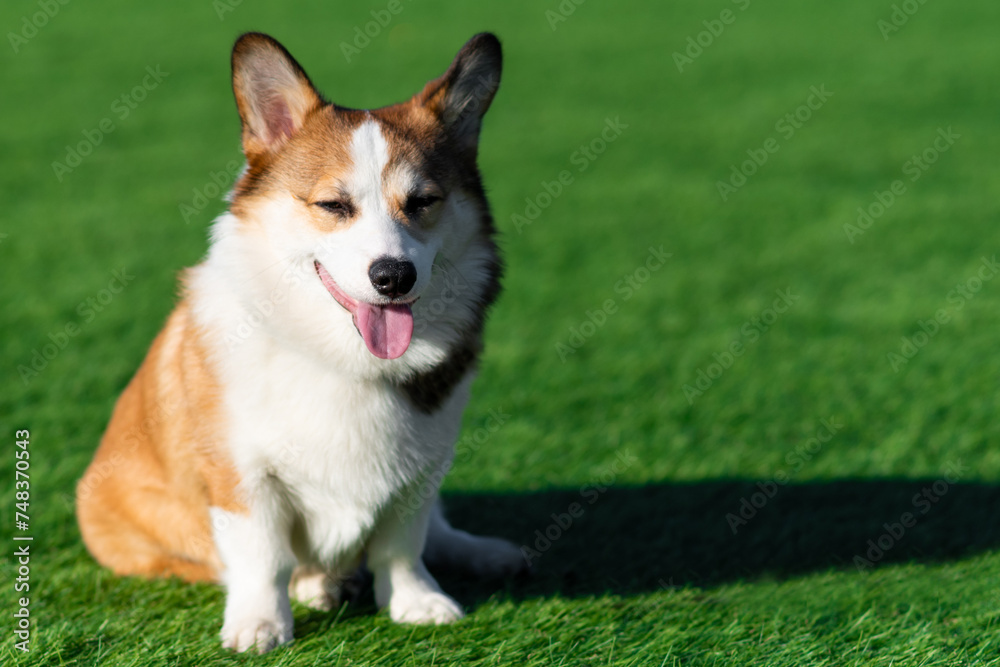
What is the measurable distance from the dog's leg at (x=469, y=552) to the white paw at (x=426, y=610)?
1.33 feet

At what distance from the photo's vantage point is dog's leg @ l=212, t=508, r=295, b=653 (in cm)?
317

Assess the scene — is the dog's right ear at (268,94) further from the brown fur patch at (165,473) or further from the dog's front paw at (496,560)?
the dog's front paw at (496,560)

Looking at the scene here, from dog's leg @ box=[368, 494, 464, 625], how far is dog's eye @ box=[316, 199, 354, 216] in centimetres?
100

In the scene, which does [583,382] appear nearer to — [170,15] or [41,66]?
[41,66]

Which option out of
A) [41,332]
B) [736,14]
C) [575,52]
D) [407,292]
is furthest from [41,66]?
[407,292]

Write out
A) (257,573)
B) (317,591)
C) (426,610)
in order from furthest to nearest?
(317,591) < (426,610) < (257,573)

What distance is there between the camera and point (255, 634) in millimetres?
3131

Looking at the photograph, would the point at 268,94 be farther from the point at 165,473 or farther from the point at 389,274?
the point at 165,473

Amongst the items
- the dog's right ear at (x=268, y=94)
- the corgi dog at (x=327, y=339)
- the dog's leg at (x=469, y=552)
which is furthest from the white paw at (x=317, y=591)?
the dog's right ear at (x=268, y=94)

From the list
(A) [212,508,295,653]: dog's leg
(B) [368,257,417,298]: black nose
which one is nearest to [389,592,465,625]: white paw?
(A) [212,508,295,653]: dog's leg

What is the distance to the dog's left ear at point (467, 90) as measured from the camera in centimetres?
335

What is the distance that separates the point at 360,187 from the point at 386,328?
1.39ft

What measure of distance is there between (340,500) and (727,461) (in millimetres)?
2296

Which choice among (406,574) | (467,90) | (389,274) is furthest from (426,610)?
(467,90)
